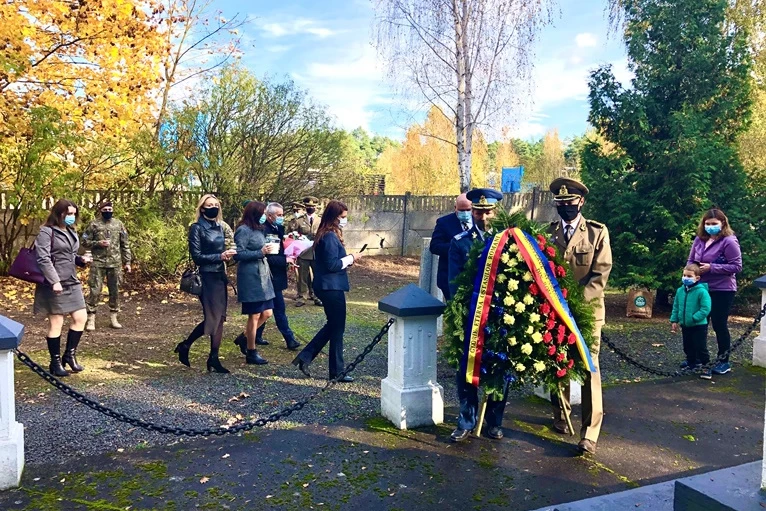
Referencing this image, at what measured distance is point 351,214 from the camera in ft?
53.5

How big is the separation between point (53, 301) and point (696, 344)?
679cm

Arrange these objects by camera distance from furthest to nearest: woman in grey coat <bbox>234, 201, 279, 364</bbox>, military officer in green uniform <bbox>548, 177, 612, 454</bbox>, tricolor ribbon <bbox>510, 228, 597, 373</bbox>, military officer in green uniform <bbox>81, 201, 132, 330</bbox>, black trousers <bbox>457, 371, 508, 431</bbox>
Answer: military officer in green uniform <bbox>81, 201, 132, 330</bbox>
woman in grey coat <bbox>234, 201, 279, 364</bbox>
military officer in green uniform <bbox>548, 177, 612, 454</bbox>
black trousers <bbox>457, 371, 508, 431</bbox>
tricolor ribbon <bbox>510, 228, 597, 373</bbox>

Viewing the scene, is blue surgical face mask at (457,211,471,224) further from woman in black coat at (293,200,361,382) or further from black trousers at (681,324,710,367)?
black trousers at (681,324,710,367)

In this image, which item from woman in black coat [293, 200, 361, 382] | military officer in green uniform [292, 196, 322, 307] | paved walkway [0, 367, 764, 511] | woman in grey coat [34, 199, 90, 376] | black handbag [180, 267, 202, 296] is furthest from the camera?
military officer in green uniform [292, 196, 322, 307]

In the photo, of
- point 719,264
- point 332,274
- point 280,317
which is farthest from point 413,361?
point 719,264

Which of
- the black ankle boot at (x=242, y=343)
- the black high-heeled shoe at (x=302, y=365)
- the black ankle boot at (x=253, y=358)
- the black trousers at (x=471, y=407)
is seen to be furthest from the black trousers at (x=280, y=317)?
the black trousers at (x=471, y=407)

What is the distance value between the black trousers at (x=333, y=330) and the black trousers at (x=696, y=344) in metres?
3.85

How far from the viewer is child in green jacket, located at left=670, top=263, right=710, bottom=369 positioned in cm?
669

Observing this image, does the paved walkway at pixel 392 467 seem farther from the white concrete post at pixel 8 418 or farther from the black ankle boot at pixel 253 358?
the black ankle boot at pixel 253 358

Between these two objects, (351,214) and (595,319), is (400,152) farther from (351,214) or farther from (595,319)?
(595,319)

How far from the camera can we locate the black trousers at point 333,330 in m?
6.02

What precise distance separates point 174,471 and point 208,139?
31.4 ft

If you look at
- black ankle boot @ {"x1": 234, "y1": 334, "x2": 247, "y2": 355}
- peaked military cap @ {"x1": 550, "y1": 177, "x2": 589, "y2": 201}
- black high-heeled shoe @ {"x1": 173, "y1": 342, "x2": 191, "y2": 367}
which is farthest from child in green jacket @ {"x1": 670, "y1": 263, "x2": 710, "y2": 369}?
black high-heeled shoe @ {"x1": 173, "y1": 342, "x2": 191, "y2": 367}

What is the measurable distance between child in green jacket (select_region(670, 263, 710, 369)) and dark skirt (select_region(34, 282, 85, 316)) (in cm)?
633
